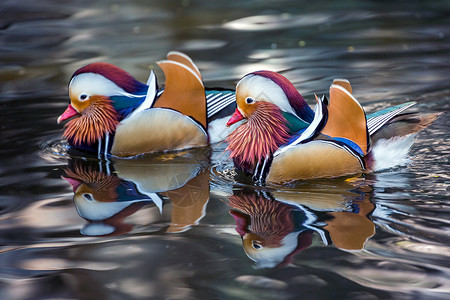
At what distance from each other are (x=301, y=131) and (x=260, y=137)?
0.25 m

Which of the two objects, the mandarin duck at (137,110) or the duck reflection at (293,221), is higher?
the mandarin duck at (137,110)

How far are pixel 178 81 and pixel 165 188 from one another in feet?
3.03

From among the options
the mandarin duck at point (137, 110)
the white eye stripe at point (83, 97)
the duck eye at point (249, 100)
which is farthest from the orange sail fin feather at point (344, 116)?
the white eye stripe at point (83, 97)

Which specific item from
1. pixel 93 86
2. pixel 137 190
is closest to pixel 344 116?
pixel 137 190

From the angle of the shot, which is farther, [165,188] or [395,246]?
[165,188]

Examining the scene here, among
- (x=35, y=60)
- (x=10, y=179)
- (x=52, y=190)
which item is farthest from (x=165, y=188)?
(x=35, y=60)

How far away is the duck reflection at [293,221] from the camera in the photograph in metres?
3.66

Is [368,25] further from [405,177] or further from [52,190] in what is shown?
[52,190]

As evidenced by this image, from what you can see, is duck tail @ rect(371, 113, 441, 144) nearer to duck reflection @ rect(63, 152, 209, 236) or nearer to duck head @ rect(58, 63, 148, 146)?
duck reflection @ rect(63, 152, 209, 236)

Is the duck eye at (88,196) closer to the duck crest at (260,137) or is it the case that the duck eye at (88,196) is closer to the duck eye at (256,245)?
the duck crest at (260,137)

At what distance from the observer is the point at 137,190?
184 inches

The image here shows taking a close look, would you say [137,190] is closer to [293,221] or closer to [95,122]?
[95,122]

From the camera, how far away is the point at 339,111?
4.32m

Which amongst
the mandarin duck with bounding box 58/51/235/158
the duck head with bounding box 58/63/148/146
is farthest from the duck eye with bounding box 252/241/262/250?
the duck head with bounding box 58/63/148/146
